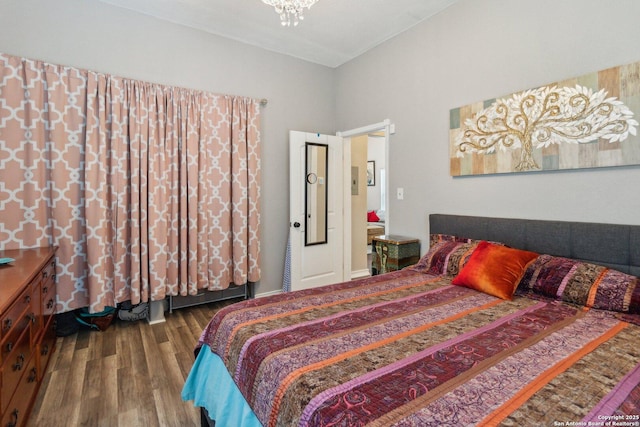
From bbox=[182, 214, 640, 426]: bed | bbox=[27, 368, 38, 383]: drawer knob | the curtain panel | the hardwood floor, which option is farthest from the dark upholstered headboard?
bbox=[27, 368, 38, 383]: drawer knob

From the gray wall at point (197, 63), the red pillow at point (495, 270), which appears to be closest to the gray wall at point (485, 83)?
the red pillow at point (495, 270)

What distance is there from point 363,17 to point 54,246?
3479 mm

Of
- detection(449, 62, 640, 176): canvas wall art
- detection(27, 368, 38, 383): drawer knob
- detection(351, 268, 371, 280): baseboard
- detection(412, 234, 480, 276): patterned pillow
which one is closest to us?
detection(27, 368, 38, 383): drawer knob

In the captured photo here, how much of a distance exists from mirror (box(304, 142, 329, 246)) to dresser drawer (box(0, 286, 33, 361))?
8.44ft

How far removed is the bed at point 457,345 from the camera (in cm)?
97

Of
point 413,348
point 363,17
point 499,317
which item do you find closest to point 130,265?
point 413,348

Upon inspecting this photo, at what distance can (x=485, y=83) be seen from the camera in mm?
2668

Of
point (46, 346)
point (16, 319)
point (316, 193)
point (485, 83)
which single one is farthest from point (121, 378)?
point (485, 83)

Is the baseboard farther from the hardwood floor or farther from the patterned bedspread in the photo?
the patterned bedspread

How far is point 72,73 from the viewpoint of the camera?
2676 mm

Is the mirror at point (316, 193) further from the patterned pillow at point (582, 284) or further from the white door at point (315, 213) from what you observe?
the patterned pillow at point (582, 284)

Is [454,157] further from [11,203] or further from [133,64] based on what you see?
[11,203]

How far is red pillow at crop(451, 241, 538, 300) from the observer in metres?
1.97

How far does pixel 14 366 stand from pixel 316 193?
118 inches
